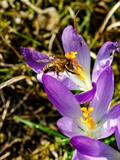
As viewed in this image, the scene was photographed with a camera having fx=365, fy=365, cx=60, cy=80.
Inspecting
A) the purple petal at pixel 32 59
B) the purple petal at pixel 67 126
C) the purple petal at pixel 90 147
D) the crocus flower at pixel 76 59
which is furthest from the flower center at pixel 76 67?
the purple petal at pixel 90 147

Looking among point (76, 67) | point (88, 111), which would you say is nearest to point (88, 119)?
point (88, 111)

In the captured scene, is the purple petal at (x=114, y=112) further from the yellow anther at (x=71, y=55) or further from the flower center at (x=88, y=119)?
the yellow anther at (x=71, y=55)

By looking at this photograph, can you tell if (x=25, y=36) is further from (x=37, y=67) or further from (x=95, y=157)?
(x=95, y=157)

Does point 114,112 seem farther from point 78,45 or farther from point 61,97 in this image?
point 78,45

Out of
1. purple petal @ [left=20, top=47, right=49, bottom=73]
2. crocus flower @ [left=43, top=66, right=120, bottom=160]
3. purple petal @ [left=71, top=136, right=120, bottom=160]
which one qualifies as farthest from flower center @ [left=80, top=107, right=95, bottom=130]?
purple petal @ [left=20, top=47, right=49, bottom=73]

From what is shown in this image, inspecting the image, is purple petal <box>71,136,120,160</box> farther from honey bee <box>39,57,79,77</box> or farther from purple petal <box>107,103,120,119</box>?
honey bee <box>39,57,79,77</box>

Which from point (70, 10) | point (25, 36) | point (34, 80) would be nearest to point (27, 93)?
point (34, 80)
